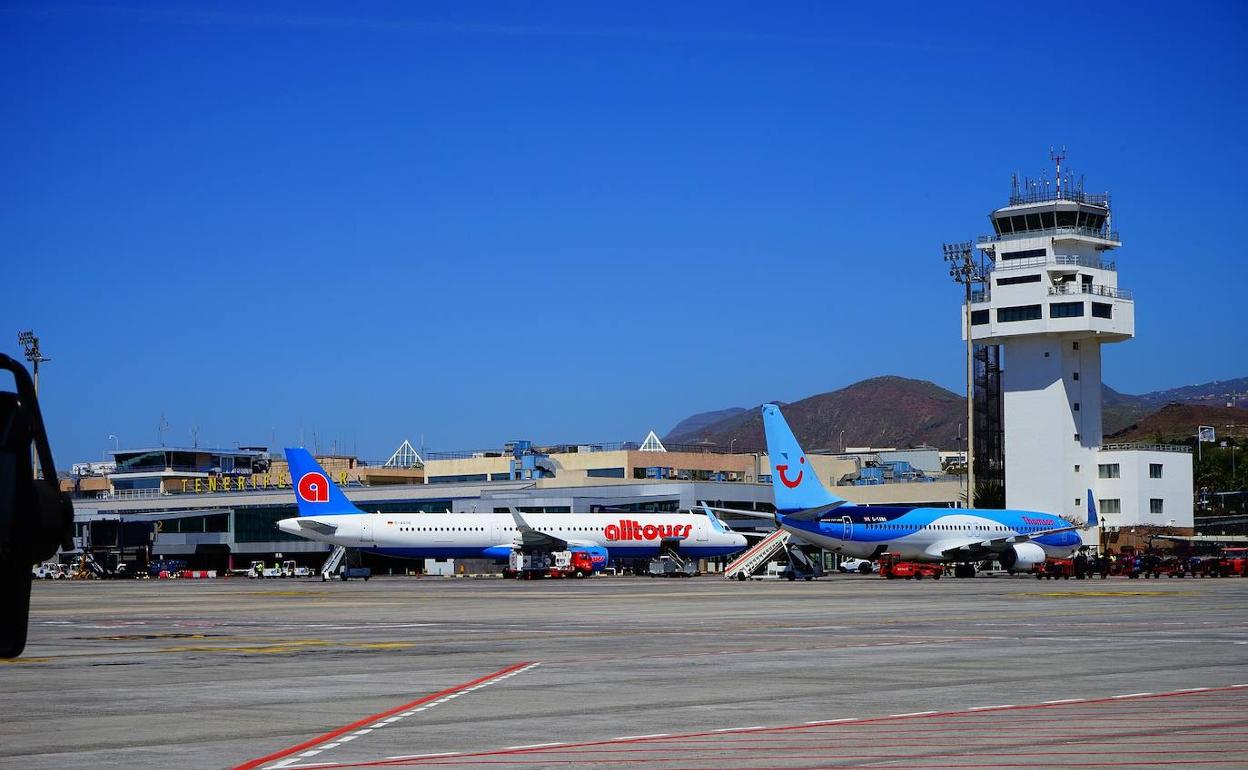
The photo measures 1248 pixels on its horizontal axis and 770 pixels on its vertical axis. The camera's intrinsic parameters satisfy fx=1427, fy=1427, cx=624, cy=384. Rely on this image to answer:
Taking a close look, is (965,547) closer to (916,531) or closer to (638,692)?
(916,531)

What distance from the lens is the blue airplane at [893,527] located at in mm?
79438

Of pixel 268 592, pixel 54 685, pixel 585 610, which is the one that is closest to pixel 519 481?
pixel 268 592

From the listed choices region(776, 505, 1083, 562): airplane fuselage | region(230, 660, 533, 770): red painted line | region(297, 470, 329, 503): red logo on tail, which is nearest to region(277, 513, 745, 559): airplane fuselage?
region(297, 470, 329, 503): red logo on tail

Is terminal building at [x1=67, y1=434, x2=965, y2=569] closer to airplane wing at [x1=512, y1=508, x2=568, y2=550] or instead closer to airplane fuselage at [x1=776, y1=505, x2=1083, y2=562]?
airplane wing at [x1=512, y1=508, x2=568, y2=550]

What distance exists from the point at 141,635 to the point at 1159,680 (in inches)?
933

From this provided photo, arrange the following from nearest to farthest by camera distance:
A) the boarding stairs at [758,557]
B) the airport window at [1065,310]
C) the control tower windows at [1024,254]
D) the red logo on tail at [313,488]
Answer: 1. the boarding stairs at [758,557]
2. the red logo on tail at [313,488]
3. the airport window at [1065,310]
4. the control tower windows at [1024,254]

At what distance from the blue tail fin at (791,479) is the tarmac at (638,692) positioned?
39011mm

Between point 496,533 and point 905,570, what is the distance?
2754 cm

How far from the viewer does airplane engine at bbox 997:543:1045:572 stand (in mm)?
84125

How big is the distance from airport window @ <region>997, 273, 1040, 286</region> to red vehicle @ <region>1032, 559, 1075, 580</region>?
102ft

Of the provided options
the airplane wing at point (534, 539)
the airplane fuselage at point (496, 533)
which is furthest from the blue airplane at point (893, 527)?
the airplane wing at point (534, 539)

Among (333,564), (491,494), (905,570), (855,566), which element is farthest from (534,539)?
(491,494)

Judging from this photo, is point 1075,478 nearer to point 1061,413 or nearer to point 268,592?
point 1061,413

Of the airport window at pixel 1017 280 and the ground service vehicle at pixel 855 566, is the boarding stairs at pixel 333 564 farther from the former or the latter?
the airport window at pixel 1017 280
